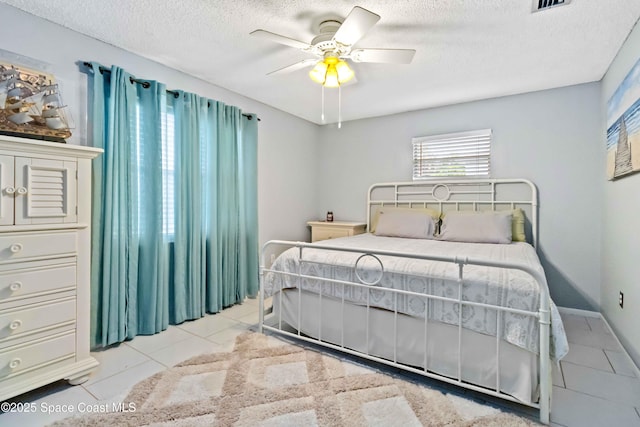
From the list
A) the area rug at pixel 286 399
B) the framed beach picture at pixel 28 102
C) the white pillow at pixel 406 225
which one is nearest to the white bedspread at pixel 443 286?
the area rug at pixel 286 399

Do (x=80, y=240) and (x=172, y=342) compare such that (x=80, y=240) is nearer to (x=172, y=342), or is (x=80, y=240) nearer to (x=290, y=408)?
Answer: (x=172, y=342)

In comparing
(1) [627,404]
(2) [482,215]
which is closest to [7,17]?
(2) [482,215]

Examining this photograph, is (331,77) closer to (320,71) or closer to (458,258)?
(320,71)

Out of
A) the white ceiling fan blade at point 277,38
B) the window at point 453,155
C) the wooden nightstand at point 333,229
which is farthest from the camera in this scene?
the wooden nightstand at point 333,229

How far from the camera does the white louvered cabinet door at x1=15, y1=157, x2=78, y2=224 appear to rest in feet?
5.30

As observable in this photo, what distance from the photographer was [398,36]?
2166 mm

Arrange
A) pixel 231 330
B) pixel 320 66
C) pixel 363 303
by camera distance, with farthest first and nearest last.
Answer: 1. pixel 231 330
2. pixel 320 66
3. pixel 363 303

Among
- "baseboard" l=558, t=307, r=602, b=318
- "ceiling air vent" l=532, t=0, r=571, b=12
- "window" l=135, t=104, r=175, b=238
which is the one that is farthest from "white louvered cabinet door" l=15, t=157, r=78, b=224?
"baseboard" l=558, t=307, r=602, b=318

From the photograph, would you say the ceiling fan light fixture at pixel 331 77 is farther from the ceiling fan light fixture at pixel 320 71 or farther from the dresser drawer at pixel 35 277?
the dresser drawer at pixel 35 277

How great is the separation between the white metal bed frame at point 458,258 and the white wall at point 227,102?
24.4 inches


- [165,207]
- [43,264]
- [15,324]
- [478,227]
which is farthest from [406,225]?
[15,324]

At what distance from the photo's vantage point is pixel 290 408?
1557 mm

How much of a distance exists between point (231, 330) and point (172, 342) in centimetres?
44

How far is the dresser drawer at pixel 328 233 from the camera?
12.8 ft
